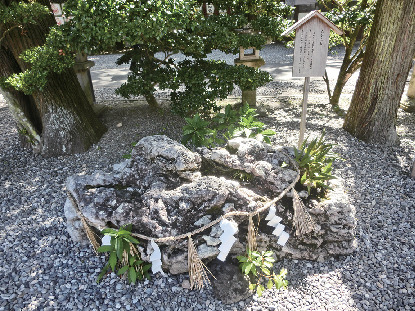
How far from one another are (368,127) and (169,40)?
3.19 meters

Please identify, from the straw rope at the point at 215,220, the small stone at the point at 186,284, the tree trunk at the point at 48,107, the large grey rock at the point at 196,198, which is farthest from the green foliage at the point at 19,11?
the small stone at the point at 186,284

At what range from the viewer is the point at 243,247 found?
2672 mm

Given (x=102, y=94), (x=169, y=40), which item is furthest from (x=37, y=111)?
(x=102, y=94)

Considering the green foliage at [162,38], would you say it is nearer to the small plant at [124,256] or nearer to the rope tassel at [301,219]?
the small plant at [124,256]

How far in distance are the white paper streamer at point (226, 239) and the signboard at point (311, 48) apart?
1.92 meters

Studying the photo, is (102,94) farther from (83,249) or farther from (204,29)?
(83,249)

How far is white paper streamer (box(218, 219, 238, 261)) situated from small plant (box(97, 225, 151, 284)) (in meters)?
0.65

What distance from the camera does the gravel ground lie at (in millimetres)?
2434

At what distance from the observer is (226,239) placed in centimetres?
248

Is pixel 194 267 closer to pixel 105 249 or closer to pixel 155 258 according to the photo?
→ pixel 155 258

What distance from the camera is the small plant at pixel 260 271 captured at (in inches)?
97.6

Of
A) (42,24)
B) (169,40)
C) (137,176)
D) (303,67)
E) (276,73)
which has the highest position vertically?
(42,24)

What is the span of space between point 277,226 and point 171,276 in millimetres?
1029

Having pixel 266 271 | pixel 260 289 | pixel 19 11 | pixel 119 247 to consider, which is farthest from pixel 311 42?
pixel 19 11
